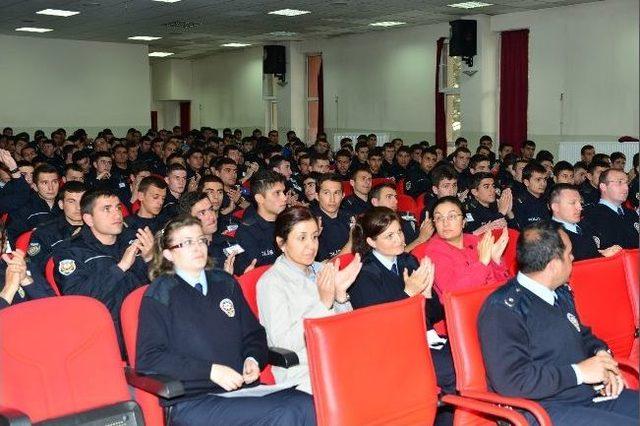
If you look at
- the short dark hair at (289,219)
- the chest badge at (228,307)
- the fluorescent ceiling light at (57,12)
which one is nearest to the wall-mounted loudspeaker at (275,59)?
A: the fluorescent ceiling light at (57,12)

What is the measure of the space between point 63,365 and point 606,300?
229 centimetres

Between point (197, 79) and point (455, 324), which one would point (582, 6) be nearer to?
point (455, 324)

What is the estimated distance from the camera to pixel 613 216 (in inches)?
212

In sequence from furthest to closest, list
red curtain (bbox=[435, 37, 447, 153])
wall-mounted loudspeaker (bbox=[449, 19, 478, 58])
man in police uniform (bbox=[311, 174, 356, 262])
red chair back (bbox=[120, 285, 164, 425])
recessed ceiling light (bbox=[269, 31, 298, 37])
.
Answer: recessed ceiling light (bbox=[269, 31, 298, 37]) → red curtain (bbox=[435, 37, 447, 153]) → wall-mounted loudspeaker (bbox=[449, 19, 478, 58]) → man in police uniform (bbox=[311, 174, 356, 262]) → red chair back (bbox=[120, 285, 164, 425])

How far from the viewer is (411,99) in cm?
1505

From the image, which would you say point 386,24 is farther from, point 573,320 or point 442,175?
point 573,320

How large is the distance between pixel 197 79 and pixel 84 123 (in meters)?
5.71

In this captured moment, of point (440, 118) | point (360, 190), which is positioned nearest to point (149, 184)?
point (360, 190)

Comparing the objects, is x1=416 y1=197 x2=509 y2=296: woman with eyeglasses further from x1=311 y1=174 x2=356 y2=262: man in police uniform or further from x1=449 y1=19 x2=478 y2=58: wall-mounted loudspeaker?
x1=449 y1=19 x2=478 y2=58: wall-mounted loudspeaker

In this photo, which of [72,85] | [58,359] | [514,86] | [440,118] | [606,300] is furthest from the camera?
[72,85]

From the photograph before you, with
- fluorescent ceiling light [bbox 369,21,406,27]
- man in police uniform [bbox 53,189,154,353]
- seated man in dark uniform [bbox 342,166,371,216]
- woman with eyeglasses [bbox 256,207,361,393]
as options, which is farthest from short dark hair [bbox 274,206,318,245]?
fluorescent ceiling light [bbox 369,21,406,27]

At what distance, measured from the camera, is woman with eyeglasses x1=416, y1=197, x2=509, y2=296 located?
373cm

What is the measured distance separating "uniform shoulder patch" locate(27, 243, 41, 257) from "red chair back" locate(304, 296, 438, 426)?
2653 mm

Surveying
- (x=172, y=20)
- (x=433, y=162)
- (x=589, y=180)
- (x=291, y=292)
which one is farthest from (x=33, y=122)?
(x=291, y=292)
